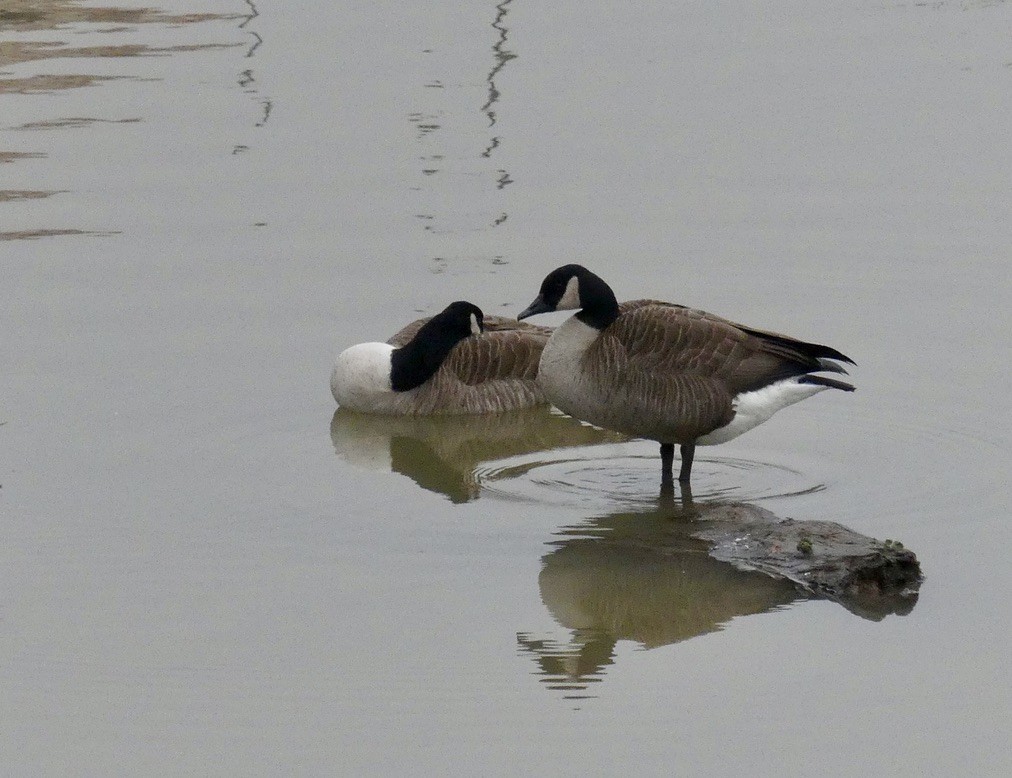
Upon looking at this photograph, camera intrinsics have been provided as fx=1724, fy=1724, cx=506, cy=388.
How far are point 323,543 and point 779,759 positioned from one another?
10.8 feet

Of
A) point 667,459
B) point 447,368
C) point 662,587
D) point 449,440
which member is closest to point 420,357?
point 447,368

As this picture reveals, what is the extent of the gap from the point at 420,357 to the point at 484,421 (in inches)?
26.9

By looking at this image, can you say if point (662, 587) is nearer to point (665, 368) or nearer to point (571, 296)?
point (665, 368)

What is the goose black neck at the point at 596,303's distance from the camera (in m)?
10.0

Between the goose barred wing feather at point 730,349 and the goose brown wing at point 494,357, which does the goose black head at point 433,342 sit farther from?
the goose barred wing feather at point 730,349

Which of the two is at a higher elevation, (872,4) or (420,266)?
(872,4)

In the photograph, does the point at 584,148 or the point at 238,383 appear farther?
the point at 584,148

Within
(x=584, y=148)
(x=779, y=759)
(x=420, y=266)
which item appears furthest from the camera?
(x=584, y=148)

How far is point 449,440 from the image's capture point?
1196cm

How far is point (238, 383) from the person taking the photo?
12078mm

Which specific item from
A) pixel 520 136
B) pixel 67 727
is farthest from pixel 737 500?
pixel 520 136

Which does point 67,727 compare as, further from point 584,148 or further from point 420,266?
point 584,148

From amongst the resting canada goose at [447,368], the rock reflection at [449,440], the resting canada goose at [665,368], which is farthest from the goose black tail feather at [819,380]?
the resting canada goose at [447,368]

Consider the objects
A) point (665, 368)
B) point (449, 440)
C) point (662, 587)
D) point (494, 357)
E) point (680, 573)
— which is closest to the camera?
point (662, 587)
